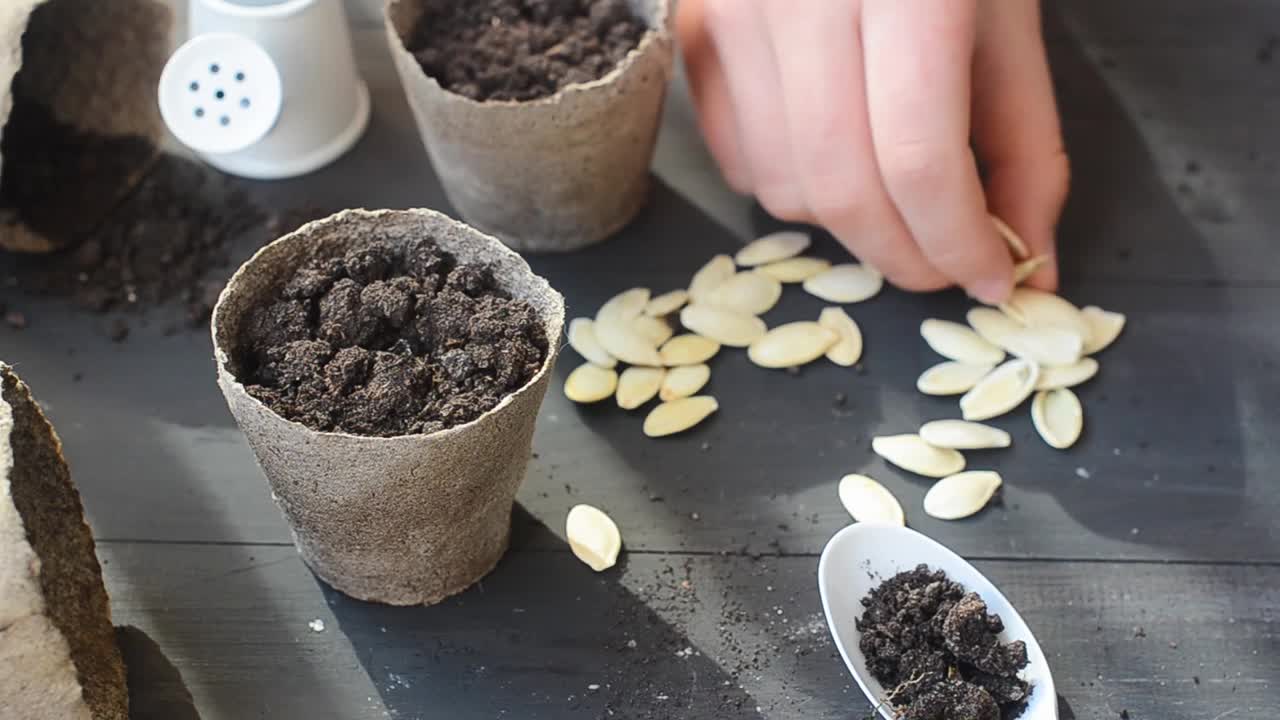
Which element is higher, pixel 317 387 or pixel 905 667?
pixel 317 387

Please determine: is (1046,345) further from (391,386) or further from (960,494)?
(391,386)

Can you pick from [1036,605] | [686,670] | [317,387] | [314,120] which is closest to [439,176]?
[314,120]

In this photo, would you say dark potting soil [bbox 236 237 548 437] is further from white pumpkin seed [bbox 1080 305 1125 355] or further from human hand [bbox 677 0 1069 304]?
white pumpkin seed [bbox 1080 305 1125 355]

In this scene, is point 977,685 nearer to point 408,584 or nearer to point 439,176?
point 408,584

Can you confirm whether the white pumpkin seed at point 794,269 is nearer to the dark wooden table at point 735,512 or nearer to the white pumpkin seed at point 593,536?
the dark wooden table at point 735,512

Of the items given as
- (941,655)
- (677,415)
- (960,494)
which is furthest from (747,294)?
(941,655)

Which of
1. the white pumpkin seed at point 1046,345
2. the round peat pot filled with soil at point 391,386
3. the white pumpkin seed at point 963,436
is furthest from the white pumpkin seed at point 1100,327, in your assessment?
the round peat pot filled with soil at point 391,386
